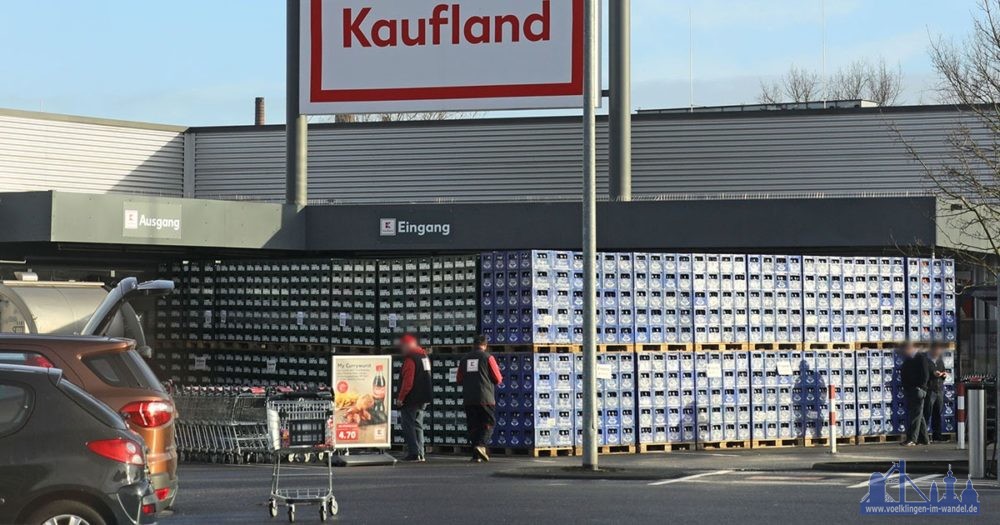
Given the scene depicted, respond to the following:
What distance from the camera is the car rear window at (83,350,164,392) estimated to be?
13.1 meters

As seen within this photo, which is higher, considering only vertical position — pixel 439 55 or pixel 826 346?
pixel 439 55

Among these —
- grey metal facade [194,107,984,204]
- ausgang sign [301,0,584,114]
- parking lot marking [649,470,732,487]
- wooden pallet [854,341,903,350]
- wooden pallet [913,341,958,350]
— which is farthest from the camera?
grey metal facade [194,107,984,204]

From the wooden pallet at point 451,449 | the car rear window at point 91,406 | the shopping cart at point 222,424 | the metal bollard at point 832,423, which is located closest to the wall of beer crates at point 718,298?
the metal bollard at point 832,423

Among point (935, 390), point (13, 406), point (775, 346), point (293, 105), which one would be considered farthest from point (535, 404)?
point (13, 406)

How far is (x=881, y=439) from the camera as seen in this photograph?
88.3ft

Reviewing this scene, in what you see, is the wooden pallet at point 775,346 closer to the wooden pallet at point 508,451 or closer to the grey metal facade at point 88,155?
the wooden pallet at point 508,451

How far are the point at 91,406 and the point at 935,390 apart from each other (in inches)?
767

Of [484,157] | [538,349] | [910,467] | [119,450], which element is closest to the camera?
[119,450]

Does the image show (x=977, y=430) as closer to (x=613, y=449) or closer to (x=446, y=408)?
(x=613, y=449)

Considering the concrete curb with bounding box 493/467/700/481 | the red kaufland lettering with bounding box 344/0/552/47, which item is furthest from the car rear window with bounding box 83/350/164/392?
the red kaufland lettering with bounding box 344/0/552/47

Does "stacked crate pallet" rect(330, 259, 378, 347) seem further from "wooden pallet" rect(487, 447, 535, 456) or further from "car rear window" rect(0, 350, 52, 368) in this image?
"car rear window" rect(0, 350, 52, 368)

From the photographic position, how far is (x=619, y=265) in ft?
80.1

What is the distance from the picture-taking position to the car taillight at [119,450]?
10484mm

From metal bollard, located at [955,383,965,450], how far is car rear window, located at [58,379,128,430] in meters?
17.7
